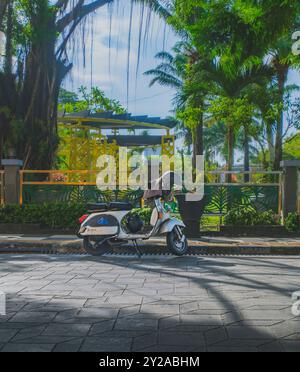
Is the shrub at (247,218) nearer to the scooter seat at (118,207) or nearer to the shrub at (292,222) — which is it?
the shrub at (292,222)

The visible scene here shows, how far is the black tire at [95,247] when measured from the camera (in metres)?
9.33

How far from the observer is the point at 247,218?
12.3m

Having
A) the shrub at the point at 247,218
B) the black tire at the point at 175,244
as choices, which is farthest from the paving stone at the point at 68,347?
the shrub at the point at 247,218

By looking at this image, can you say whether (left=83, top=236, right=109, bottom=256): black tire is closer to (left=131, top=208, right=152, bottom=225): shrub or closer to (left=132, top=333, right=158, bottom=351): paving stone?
(left=131, top=208, right=152, bottom=225): shrub

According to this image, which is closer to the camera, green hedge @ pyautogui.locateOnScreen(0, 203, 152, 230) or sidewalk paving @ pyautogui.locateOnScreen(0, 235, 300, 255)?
sidewalk paving @ pyautogui.locateOnScreen(0, 235, 300, 255)

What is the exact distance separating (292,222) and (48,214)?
19.1 feet

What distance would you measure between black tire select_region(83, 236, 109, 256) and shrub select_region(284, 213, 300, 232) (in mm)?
4871

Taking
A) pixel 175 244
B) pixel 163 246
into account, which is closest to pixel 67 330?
pixel 175 244

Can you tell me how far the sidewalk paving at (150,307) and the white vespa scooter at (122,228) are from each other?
43.1 inches

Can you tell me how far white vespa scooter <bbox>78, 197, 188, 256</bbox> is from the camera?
9086mm

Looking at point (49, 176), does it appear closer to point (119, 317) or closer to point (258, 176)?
point (258, 176)

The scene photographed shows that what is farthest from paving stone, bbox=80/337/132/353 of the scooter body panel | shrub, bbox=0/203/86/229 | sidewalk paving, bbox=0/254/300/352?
shrub, bbox=0/203/86/229
